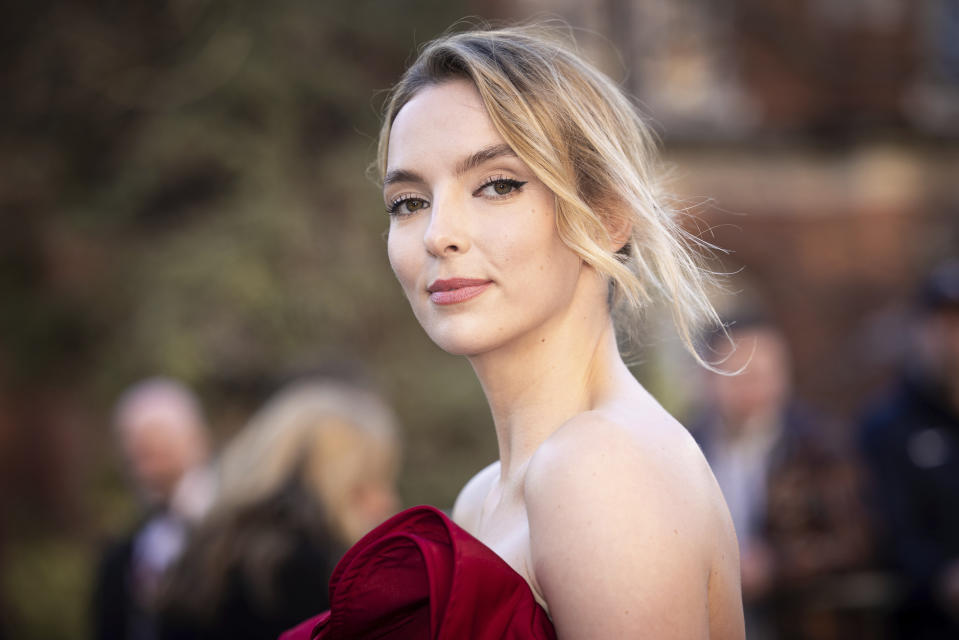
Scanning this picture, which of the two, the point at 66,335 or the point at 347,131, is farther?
the point at 347,131

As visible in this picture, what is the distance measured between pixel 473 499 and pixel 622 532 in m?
0.66

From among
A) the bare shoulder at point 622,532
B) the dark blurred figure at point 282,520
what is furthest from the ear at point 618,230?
the dark blurred figure at point 282,520

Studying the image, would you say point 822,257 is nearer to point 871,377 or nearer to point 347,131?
point 871,377

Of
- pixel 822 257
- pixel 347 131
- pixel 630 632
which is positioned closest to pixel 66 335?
pixel 347 131

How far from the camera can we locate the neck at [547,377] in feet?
5.76

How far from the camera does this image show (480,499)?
201cm

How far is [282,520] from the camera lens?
11.6ft

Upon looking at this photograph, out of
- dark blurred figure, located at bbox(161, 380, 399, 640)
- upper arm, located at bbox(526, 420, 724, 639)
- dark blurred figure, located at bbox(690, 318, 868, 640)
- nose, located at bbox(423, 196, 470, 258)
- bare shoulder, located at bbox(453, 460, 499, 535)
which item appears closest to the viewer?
upper arm, located at bbox(526, 420, 724, 639)

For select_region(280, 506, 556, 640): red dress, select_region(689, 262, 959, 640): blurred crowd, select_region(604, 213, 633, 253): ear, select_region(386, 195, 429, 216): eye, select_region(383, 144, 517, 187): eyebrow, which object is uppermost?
Result: select_region(383, 144, 517, 187): eyebrow

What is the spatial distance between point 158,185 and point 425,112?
7.12m

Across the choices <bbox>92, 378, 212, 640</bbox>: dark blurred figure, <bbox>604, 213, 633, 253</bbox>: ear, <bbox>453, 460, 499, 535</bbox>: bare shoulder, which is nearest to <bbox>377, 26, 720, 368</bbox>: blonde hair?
<bbox>604, 213, 633, 253</bbox>: ear

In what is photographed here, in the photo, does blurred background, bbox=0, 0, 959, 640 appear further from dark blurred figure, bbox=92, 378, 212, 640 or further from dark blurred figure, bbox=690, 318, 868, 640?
dark blurred figure, bbox=690, 318, 868, 640

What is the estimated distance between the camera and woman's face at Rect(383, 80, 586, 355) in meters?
1.66

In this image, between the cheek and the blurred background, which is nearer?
the cheek
